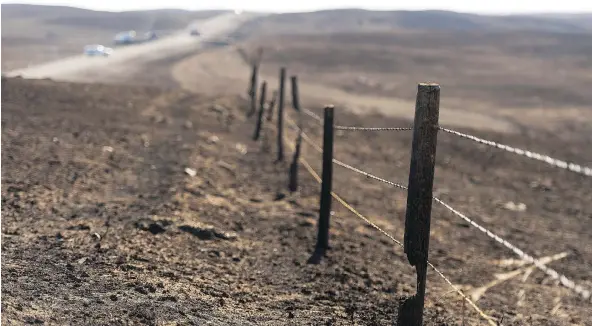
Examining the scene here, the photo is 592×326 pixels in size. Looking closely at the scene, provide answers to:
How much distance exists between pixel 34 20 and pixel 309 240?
84.2 metres

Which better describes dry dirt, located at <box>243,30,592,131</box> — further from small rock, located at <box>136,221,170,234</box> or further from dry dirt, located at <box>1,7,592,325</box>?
small rock, located at <box>136,221,170,234</box>

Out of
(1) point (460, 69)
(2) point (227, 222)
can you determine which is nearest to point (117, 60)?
(1) point (460, 69)

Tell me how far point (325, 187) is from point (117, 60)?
38126 millimetres

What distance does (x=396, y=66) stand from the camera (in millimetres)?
44938

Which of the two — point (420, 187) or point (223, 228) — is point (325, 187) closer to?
point (223, 228)

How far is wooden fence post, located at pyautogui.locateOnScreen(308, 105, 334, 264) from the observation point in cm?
765

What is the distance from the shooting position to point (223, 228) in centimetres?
835

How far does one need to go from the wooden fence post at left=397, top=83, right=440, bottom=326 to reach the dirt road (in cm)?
2973

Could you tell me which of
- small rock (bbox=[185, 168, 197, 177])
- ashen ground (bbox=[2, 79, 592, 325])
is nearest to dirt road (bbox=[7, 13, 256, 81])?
ashen ground (bbox=[2, 79, 592, 325])

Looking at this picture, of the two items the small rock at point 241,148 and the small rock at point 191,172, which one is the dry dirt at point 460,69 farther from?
the small rock at point 191,172

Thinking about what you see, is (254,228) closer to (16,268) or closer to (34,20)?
(16,268)

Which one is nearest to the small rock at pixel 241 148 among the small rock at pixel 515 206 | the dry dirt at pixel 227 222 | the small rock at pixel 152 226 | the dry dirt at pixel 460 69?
the dry dirt at pixel 227 222

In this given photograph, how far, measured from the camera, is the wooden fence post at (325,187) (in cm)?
765

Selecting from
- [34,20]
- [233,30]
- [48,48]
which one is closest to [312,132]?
[48,48]
